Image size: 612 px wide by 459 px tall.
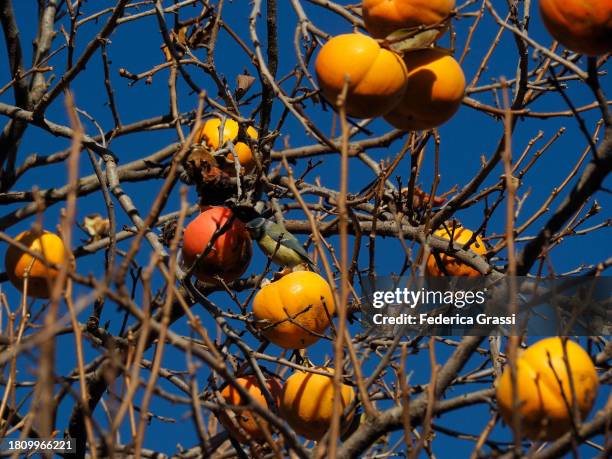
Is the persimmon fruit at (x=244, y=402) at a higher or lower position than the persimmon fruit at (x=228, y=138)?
lower

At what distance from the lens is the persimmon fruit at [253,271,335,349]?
2.85m

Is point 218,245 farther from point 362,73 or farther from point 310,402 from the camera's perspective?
point 362,73

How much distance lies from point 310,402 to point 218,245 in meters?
0.63

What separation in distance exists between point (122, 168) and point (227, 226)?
208 centimetres

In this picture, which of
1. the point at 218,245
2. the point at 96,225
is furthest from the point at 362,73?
the point at 96,225

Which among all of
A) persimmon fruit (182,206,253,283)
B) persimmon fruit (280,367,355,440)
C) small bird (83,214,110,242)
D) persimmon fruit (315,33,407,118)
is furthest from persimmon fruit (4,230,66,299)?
small bird (83,214,110,242)

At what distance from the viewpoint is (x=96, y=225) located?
489 centimetres

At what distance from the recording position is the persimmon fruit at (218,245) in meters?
3.01

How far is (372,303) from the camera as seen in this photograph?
10.2 feet

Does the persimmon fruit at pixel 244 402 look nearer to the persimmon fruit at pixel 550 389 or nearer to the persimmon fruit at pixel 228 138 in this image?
the persimmon fruit at pixel 228 138

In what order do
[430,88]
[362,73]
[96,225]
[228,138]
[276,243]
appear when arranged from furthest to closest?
[96,225], [228,138], [276,243], [430,88], [362,73]

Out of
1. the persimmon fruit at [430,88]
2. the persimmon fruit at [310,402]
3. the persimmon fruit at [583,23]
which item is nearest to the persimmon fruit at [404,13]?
the persimmon fruit at [430,88]

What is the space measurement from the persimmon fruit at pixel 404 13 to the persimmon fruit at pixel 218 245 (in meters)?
0.87

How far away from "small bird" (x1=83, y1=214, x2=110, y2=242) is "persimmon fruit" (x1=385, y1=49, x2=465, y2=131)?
108 inches
